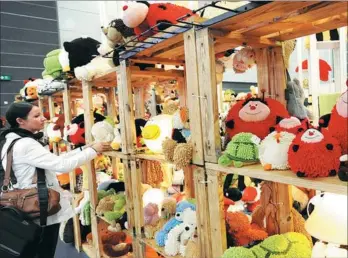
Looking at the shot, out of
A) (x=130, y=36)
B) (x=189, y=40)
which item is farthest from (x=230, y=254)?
(x=130, y=36)

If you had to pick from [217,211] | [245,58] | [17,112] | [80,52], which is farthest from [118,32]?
[217,211]

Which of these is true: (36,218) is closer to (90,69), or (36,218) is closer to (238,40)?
(90,69)

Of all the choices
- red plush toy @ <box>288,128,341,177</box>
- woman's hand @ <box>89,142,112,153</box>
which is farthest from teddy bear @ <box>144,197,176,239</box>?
red plush toy @ <box>288,128,341,177</box>

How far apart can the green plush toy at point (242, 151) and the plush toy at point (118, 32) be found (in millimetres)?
884

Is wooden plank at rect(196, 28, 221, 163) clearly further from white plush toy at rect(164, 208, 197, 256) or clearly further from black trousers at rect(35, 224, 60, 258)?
black trousers at rect(35, 224, 60, 258)

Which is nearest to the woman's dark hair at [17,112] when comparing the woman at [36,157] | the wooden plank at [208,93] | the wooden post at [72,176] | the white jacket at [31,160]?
the woman at [36,157]

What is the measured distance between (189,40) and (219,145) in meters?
0.42

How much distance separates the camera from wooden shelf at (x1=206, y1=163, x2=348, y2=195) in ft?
2.75

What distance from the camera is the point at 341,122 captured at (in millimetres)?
964

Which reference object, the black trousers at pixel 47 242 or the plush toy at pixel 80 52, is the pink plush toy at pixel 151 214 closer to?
the black trousers at pixel 47 242

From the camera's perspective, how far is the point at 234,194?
9.24 ft

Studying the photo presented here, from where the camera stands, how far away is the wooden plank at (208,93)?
1206mm

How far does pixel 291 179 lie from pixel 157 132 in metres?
0.87

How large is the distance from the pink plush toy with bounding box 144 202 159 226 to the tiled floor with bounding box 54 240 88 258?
1.12m
